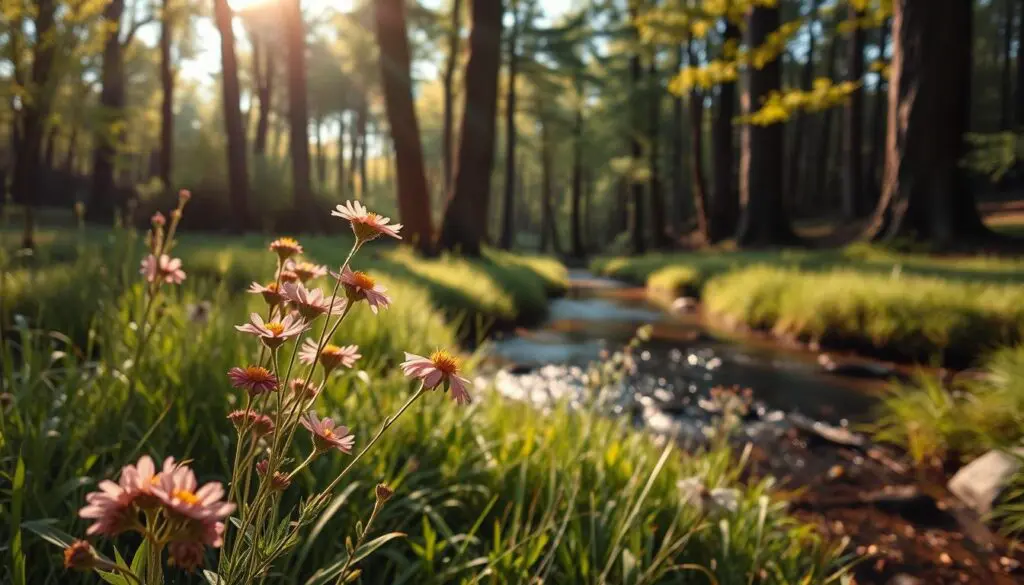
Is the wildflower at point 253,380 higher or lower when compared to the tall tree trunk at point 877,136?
lower

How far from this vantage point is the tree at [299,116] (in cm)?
1330

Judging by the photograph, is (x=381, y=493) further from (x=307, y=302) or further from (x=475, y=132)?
(x=475, y=132)

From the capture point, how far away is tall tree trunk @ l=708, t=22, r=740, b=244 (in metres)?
19.3

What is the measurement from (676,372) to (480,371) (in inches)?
85.9

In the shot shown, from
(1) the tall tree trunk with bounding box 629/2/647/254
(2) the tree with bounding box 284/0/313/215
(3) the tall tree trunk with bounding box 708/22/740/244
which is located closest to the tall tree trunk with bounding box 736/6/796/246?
(3) the tall tree trunk with bounding box 708/22/740/244

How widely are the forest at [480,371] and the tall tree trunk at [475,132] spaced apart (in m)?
0.06

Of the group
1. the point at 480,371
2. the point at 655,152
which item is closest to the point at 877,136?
the point at 655,152

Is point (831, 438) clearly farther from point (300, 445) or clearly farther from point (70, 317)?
point (70, 317)

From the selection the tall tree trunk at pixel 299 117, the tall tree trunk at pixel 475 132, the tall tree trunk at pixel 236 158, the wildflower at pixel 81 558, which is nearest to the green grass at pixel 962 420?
the wildflower at pixel 81 558

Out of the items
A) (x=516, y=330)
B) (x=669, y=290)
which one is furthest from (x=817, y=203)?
(x=516, y=330)

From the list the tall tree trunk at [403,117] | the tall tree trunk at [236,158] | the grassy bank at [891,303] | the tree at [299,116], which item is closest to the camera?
the grassy bank at [891,303]

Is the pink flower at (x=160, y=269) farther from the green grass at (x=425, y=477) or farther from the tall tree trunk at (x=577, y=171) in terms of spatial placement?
the tall tree trunk at (x=577, y=171)

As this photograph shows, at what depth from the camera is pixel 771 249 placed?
1482cm

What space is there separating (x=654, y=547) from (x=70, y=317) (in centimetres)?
371
